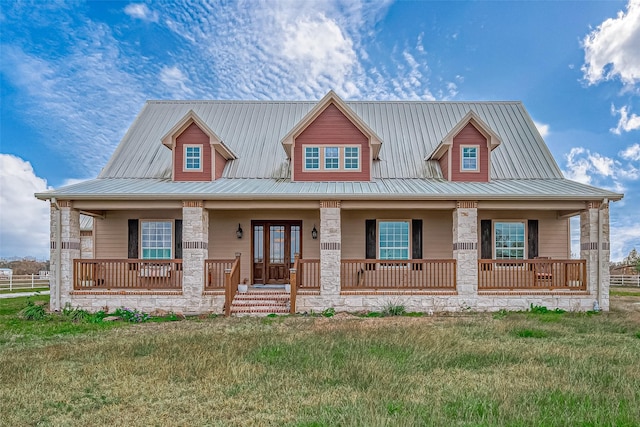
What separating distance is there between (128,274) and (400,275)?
895 centimetres

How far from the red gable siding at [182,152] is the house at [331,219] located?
5cm

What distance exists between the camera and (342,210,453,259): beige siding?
16625mm

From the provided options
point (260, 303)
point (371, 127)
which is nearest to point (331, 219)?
point (260, 303)

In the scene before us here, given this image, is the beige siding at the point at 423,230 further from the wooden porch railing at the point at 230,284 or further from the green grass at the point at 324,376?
the green grass at the point at 324,376

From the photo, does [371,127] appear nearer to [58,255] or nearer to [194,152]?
[194,152]

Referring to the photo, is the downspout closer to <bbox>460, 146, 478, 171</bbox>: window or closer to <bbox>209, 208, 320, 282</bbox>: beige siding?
<bbox>209, 208, 320, 282</bbox>: beige siding

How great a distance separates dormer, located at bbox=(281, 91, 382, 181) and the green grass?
6311 millimetres

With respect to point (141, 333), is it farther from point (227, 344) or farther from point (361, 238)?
point (361, 238)

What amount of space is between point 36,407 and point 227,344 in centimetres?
382

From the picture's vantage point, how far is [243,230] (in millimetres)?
16797

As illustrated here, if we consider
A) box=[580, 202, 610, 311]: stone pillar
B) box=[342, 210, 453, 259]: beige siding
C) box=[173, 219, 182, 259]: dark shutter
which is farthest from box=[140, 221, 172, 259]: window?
box=[580, 202, 610, 311]: stone pillar

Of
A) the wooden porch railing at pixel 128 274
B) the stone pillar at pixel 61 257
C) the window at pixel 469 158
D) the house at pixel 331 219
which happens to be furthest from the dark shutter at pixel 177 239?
the window at pixel 469 158

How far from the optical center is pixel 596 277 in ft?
48.1

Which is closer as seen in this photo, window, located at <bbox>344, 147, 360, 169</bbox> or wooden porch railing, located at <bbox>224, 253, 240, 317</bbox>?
wooden porch railing, located at <bbox>224, 253, 240, 317</bbox>
